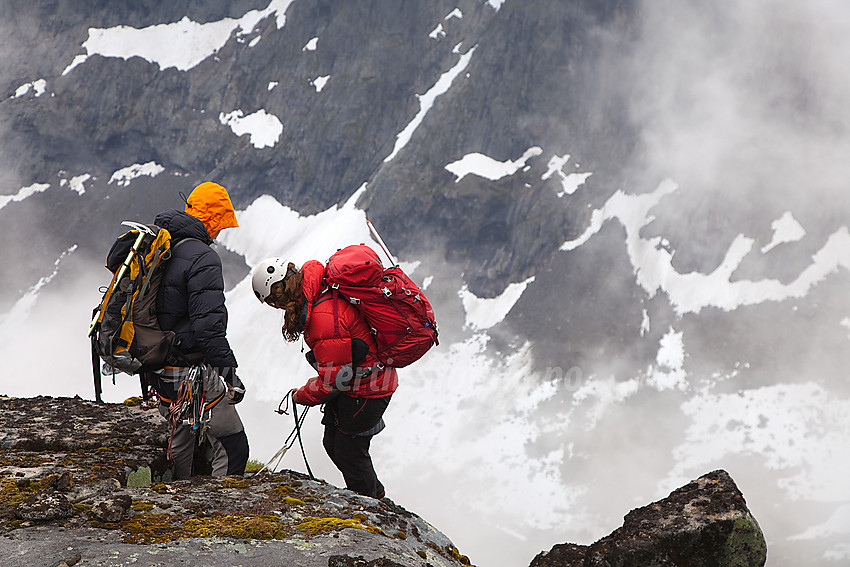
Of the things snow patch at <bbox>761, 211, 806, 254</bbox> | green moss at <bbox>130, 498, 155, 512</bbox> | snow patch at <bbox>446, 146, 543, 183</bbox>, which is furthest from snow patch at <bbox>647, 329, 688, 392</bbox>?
green moss at <bbox>130, 498, 155, 512</bbox>

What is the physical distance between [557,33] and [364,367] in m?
81.7

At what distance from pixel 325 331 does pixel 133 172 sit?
89055 mm

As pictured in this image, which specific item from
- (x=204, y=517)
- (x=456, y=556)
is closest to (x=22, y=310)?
(x=204, y=517)

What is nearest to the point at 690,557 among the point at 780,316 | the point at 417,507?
the point at 417,507

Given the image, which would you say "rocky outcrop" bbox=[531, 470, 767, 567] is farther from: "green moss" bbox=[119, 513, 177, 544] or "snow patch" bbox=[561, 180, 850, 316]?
"snow patch" bbox=[561, 180, 850, 316]

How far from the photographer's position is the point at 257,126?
8738cm

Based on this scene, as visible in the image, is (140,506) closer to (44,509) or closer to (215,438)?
(44,509)

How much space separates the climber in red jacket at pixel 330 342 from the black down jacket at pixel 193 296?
0.48m

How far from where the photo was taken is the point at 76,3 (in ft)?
300

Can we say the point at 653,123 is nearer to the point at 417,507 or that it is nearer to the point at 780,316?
the point at 780,316

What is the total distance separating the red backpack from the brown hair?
346 millimetres

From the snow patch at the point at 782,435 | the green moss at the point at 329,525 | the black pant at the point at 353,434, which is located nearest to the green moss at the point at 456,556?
the green moss at the point at 329,525

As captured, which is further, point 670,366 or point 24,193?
point 24,193

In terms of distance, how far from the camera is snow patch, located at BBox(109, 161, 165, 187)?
84.6 metres
